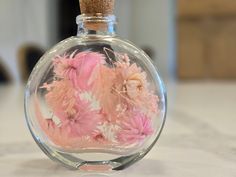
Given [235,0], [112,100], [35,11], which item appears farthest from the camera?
[35,11]

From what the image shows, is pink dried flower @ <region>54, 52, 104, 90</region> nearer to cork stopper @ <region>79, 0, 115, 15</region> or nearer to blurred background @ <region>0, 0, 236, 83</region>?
cork stopper @ <region>79, 0, 115, 15</region>

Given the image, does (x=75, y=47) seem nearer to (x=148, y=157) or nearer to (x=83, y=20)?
(x=83, y=20)

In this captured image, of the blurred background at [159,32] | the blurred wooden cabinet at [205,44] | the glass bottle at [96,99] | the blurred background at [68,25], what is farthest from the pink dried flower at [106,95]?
the blurred background at [68,25]

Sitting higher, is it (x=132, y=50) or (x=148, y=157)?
(x=132, y=50)

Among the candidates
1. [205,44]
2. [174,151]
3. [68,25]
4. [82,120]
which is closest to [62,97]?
[82,120]

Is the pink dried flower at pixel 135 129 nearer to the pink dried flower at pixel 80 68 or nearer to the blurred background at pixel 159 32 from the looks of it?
the pink dried flower at pixel 80 68

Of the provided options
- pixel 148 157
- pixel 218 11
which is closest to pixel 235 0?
pixel 218 11

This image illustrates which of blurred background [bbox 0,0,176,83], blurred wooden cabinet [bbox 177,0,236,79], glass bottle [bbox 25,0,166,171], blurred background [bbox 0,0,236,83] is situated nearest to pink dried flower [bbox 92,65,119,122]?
glass bottle [bbox 25,0,166,171]

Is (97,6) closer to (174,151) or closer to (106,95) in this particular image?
(106,95)
